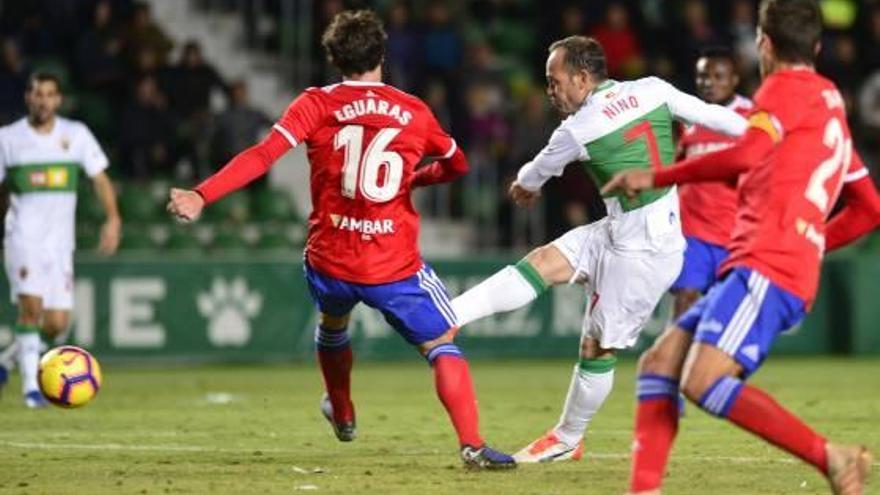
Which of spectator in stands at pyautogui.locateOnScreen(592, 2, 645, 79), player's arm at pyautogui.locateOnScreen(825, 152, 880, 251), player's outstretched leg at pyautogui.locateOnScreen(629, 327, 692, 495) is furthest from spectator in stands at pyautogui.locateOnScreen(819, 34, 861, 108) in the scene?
player's outstretched leg at pyautogui.locateOnScreen(629, 327, 692, 495)

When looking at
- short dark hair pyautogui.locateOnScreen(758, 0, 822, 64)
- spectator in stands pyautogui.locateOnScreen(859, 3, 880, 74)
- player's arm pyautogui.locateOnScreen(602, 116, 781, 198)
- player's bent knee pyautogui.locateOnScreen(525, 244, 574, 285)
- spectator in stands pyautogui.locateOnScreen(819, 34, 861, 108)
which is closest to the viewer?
player's arm pyautogui.locateOnScreen(602, 116, 781, 198)

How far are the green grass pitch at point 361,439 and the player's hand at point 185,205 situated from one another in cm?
126

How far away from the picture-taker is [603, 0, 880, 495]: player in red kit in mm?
7250

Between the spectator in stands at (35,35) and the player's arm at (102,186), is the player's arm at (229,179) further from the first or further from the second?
the spectator in stands at (35,35)

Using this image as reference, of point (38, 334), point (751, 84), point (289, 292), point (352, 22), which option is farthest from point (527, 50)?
point (352, 22)

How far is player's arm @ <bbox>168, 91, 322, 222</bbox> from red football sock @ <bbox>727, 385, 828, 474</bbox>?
2.61 metres

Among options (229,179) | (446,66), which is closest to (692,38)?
(446,66)

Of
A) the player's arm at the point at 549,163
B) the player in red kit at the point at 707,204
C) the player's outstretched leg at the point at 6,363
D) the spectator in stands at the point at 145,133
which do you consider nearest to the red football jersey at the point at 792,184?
the player's arm at the point at 549,163

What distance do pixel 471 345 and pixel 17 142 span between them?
6.85 m

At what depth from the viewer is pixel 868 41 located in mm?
23406

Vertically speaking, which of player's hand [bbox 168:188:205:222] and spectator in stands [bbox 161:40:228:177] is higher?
player's hand [bbox 168:188:205:222]

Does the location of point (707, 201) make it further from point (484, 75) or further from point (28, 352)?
point (484, 75)

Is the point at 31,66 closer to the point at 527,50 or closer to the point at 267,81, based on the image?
the point at 267,81

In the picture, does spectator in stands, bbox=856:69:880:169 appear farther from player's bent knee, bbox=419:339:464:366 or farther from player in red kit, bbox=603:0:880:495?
player in red kit, bbox=603:0:880:495
